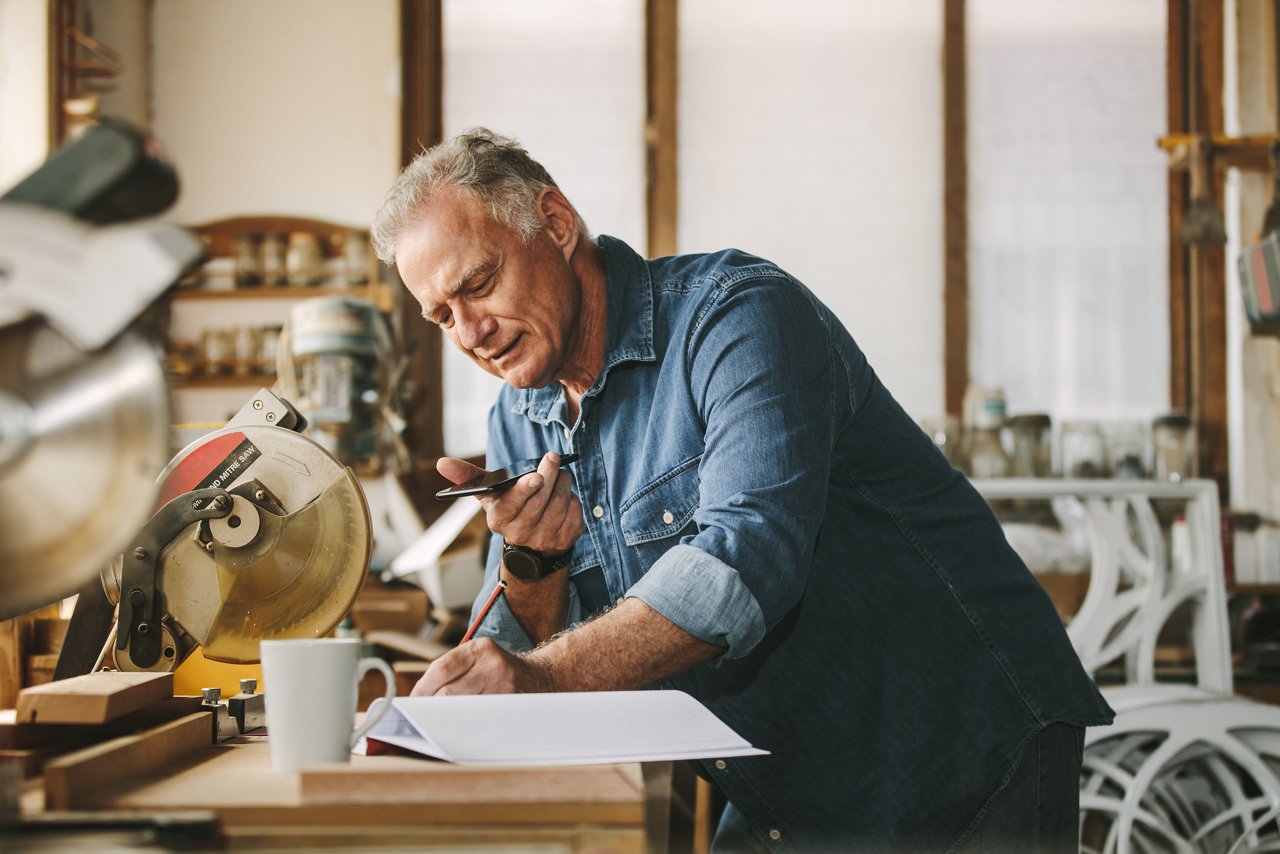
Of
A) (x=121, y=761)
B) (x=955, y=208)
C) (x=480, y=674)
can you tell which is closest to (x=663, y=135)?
(x=955, y=208)

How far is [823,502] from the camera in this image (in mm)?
1153

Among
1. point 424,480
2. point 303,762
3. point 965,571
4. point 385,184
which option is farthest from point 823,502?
point 385,184

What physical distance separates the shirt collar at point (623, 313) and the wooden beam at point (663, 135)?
2.36m

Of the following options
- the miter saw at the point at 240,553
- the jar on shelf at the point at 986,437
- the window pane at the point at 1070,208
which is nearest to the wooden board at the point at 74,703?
the miter saw at the point at 240,553

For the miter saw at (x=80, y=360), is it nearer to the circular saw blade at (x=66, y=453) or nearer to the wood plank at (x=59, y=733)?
the circular saw blade at (x=66, y=453)

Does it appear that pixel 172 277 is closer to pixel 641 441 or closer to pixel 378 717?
pixel 378 717

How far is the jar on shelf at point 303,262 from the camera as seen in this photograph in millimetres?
3664

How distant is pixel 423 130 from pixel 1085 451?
7.75ft

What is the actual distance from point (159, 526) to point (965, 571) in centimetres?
86

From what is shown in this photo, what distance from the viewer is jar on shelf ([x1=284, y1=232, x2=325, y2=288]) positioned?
3.66 m

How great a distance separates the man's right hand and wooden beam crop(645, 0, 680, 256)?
258 cm

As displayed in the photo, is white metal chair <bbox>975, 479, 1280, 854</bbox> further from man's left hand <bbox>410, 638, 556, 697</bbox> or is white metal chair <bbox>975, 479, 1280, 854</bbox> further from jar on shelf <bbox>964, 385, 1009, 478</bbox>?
man's left hand <bbox>410, 638, 556, 697</bbox>

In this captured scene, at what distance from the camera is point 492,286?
4.58 ft

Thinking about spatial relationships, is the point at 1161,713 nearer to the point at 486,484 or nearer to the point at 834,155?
the point at 486,484
